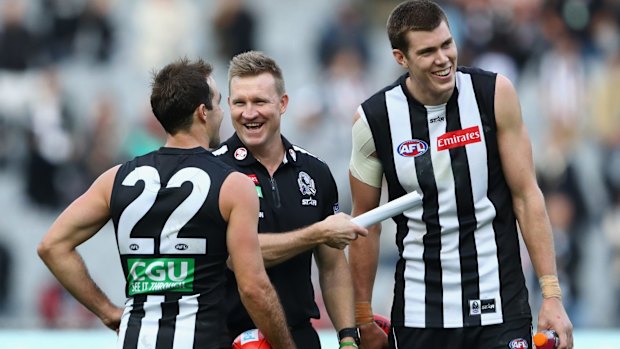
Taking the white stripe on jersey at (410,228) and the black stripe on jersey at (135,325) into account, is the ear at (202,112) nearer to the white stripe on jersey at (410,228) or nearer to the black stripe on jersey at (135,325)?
the black stripe on jersey at (135,325)

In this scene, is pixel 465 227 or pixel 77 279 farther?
pixel 465 227

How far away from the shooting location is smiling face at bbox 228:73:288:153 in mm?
5098

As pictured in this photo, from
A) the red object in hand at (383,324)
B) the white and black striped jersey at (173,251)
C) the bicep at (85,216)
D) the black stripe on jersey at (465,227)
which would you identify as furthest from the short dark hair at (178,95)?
the red object in hand at (383,324)

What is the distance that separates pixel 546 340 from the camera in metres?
4.73

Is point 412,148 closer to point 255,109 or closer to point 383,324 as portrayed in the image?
point 255,109

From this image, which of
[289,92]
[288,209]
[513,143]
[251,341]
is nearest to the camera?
[251,341]

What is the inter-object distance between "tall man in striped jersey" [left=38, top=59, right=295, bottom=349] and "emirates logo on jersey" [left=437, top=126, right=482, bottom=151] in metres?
1.01

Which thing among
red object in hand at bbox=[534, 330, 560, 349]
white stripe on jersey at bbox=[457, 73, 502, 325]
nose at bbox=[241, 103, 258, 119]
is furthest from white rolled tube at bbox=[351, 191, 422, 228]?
red object in hand at bbox=[534, 330, 560, 349]

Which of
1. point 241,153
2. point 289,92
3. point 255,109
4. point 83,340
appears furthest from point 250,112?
point 289,92

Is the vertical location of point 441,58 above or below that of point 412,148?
above

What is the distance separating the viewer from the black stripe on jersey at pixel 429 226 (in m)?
5.09

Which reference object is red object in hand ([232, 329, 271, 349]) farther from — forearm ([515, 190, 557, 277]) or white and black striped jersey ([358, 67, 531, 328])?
forearm ([515, 190, 557, 277])

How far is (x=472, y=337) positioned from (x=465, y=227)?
47cm

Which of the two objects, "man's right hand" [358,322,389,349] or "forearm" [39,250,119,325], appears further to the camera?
"man's right hand" [358,322,389,349]
